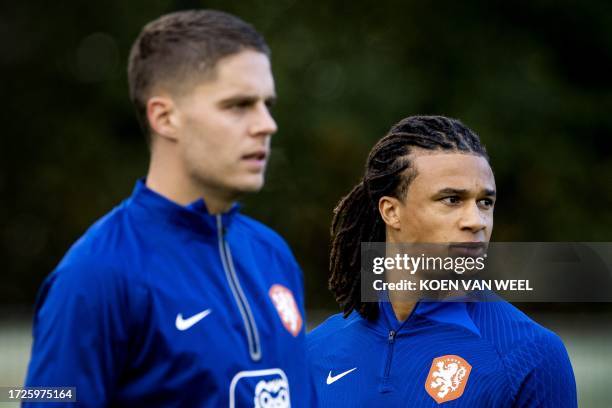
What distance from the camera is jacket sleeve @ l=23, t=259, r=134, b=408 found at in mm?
2686

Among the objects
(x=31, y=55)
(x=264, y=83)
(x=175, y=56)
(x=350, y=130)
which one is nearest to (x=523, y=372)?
(x=264, y=83)

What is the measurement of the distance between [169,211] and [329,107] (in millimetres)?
17281

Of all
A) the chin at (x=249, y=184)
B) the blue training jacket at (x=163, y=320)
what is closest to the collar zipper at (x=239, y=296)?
the blue training jacket at (x=163, y=320)

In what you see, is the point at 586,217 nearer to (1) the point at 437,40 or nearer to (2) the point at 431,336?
(1) the point at 437,40

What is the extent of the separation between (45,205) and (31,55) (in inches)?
137

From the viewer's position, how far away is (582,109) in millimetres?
19266

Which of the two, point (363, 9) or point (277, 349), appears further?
point (363, 9)

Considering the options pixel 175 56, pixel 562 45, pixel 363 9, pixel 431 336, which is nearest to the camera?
pixel 175 56

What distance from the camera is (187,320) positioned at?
284 cm

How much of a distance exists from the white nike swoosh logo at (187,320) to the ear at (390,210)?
140 centimetres

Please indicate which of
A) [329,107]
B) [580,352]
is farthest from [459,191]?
[329,107]

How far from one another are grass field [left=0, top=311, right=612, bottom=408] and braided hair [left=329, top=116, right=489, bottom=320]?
5274mm

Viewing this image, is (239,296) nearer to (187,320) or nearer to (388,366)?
(187,320)

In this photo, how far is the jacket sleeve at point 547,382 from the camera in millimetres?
3553
